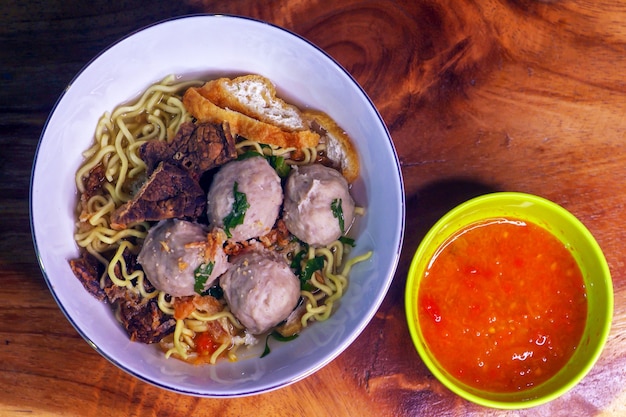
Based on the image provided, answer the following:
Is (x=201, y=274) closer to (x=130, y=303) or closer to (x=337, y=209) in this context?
(x=130, y=303)

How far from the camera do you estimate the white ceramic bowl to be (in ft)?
7.72

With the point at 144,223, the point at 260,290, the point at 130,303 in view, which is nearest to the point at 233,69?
the point at 144,223

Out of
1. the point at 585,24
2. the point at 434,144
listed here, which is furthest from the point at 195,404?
the point at 585,24

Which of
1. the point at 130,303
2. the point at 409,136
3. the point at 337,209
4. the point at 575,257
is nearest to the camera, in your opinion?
the point at 337,209

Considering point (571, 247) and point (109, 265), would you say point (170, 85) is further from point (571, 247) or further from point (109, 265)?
point (571, 247)

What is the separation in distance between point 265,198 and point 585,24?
1835 millimetres

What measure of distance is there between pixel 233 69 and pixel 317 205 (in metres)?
0.81

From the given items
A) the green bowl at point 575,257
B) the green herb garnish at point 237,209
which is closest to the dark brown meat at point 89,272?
the green herb garnish at point 237,209

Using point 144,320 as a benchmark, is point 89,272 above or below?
above

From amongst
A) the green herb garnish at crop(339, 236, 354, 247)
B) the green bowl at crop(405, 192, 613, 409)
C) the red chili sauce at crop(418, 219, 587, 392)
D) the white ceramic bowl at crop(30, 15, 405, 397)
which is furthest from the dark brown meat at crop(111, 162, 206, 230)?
the red chili sauce at crop(418, 219, 587, 392)

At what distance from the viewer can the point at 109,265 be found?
2.54 meters

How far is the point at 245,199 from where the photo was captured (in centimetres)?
237

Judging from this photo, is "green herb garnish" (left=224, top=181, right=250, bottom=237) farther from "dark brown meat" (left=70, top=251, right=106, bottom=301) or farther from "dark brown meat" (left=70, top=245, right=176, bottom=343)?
"dark brown meat" (left=70, top=251, right=106, bottom=301)

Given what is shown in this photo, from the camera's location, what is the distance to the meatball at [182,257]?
235 centimetres
